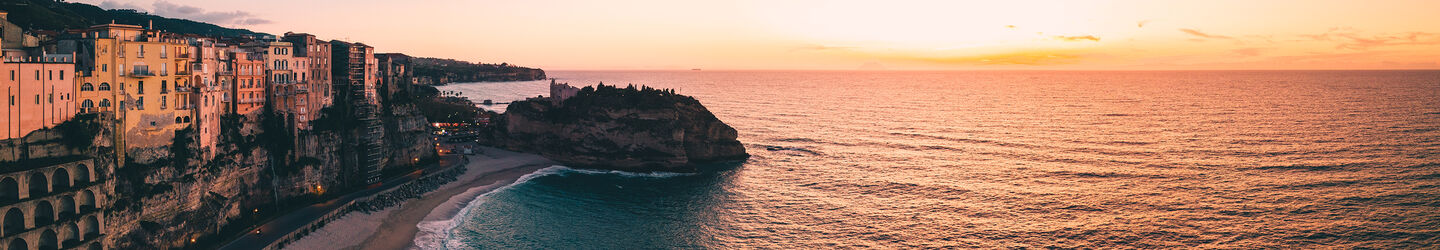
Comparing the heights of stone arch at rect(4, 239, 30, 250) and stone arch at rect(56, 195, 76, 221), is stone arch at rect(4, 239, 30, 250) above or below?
below

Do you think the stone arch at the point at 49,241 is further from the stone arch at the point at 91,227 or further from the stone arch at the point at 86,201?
the stone arch at the point at 86,201

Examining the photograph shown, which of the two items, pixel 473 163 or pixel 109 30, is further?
pixel 473 163

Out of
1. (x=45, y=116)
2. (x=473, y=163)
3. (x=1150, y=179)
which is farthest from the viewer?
(x=473, y=163)

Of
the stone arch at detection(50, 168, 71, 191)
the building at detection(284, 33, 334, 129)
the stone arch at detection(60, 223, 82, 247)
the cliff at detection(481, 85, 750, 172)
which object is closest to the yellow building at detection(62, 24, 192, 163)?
the stone arch at detection(50, 168, 71, 191)

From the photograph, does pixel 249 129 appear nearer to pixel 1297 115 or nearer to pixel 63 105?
pixel 63 105

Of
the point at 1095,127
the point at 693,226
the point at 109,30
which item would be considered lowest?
the point at 693,226

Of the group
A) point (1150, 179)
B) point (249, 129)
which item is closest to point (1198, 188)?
point (1150, 179)

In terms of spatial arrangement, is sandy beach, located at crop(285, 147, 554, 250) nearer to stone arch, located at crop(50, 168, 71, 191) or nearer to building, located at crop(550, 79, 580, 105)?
building, located at crop(550, 79, 580, 105)
